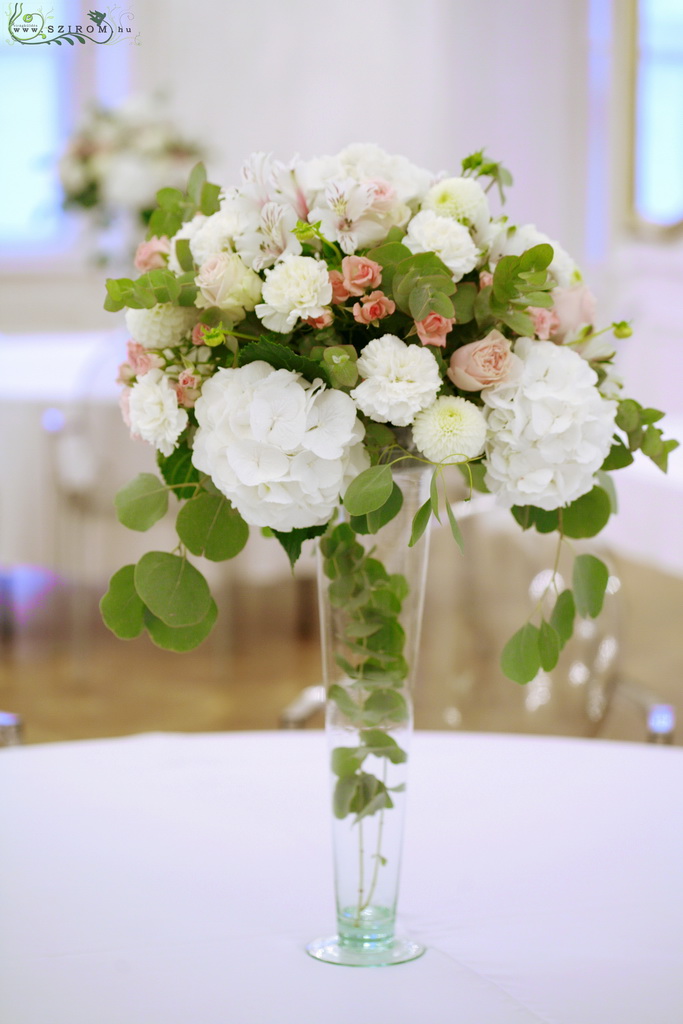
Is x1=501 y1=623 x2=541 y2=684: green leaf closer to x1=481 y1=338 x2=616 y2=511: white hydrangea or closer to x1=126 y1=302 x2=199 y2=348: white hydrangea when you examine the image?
x1=481 y1=338 x2=616 y2=511: white hydrangea

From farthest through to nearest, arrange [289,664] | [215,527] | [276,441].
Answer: [289,664] → [215,527] → [276,441]

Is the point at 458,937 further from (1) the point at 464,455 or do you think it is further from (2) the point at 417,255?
(2) the point at 417,255

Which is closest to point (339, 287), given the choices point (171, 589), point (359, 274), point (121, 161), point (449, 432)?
point (359, 274)

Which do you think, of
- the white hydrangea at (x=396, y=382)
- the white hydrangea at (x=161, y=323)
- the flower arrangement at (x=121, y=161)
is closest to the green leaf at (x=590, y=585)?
the white hydrangea at (x=396, y=382)

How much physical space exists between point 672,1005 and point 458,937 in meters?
0.16

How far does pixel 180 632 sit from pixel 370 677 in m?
0.14

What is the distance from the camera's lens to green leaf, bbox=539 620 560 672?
89 centimetres

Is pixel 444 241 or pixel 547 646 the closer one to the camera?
pixel 444 241

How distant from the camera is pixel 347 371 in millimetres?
751

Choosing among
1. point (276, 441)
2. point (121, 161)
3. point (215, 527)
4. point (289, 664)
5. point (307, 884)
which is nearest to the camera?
point (276, 441)

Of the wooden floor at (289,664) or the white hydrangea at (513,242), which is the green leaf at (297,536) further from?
the wooden floor at (289,664)

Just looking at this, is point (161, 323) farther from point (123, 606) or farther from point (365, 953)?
point (365, 953)

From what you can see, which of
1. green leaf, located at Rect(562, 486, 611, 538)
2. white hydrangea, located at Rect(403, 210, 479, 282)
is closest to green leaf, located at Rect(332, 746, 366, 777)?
green leaf, located at Rect(562, 486, 611, 538)

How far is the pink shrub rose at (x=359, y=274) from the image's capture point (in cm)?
77
